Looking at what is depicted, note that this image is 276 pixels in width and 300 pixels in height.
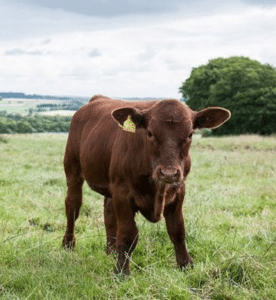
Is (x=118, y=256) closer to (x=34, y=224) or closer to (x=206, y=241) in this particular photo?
(x=206, y=241)

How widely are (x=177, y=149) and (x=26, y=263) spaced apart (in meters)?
2.09

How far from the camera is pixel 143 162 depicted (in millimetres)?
4242

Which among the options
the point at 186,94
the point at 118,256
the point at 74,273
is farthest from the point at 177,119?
the point at 186,94

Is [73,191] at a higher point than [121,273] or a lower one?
higher

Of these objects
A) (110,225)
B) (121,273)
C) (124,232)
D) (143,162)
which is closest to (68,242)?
(110,225)

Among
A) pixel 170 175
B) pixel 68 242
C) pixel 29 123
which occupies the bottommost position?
pixel 29 123

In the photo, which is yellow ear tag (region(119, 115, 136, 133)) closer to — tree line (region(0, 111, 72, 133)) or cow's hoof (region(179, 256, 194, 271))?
cow's hoof (region(179, 256, 194, 271))

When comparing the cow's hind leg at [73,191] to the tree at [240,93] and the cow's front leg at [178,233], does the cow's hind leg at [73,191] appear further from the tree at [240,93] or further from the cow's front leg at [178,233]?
the tree at [240,93]

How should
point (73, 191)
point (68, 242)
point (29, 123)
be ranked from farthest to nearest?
1. point (29, 123)
2. point (73, 191)
3. point (68, 242)

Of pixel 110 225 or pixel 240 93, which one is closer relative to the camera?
pixel 110 225

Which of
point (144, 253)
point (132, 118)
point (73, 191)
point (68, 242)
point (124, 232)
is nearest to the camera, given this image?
point (132, 118)

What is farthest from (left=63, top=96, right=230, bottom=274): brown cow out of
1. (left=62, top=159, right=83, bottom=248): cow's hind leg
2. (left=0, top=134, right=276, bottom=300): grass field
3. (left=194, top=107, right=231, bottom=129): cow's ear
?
(left=62, top=159, right=83, bottom=248): cow's hind leg

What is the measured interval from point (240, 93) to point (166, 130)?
1889 inches

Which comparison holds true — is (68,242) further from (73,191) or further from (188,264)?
(188,264)
